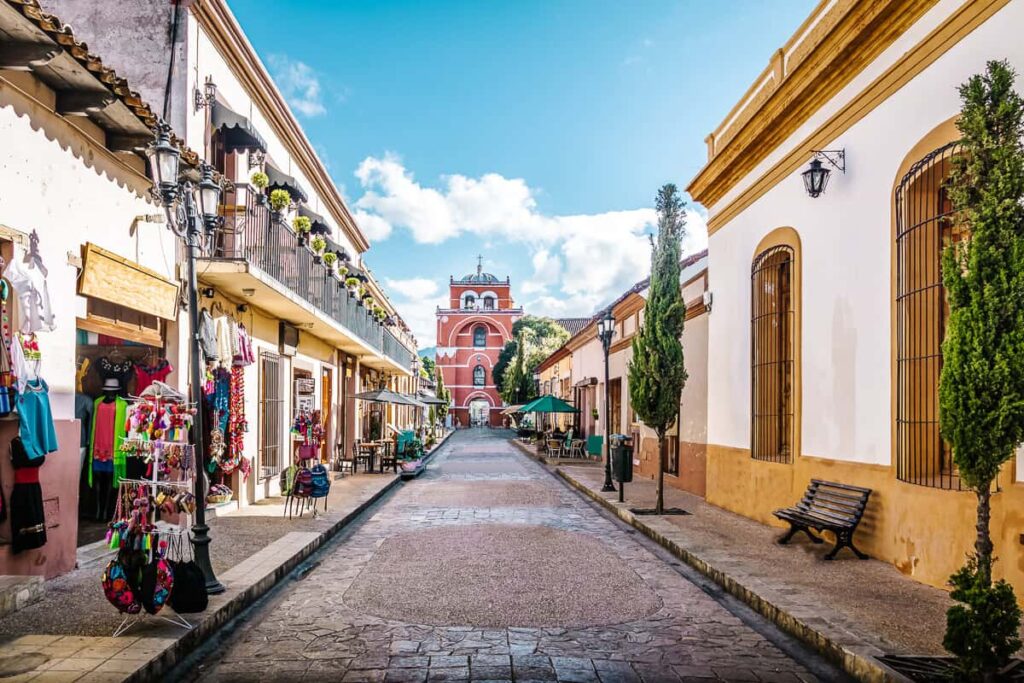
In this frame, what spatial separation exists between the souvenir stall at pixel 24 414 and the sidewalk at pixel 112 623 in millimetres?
479

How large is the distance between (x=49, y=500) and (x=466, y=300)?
7653cm

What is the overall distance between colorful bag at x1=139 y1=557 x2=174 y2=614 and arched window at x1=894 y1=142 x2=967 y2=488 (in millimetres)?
6798

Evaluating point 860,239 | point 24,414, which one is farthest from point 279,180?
point 860,239

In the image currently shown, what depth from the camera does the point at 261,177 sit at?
13.4 meters

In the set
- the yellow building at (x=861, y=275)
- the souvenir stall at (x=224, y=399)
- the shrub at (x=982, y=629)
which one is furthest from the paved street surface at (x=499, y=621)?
the souvenir stall at (x=224, y=399)

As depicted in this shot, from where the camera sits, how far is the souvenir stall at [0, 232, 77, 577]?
21.7 feet

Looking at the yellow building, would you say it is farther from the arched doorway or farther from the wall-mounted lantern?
the arched doorway

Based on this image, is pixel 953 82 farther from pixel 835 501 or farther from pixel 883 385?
pixel 835 501

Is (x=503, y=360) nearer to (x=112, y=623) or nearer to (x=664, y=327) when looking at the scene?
(x=664, y=327)

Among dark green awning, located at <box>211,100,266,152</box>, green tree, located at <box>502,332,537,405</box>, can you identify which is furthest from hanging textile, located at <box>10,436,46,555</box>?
green tree, located at <box>502,332,537,405</box>

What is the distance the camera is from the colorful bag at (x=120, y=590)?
5.55 meters

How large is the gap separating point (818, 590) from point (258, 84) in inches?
472

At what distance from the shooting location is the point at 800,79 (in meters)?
10.5

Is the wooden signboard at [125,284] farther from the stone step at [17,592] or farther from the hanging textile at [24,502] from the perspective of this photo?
the stone step at [17,592]
